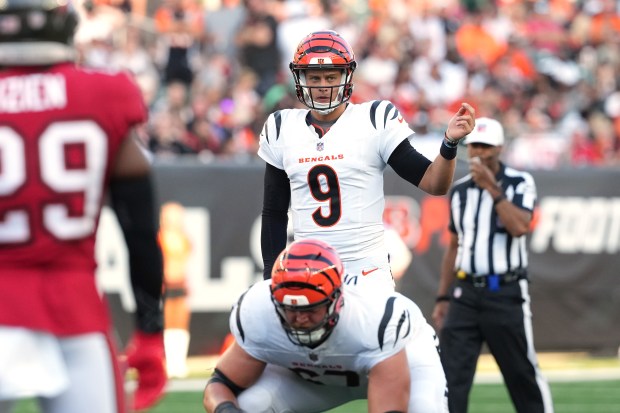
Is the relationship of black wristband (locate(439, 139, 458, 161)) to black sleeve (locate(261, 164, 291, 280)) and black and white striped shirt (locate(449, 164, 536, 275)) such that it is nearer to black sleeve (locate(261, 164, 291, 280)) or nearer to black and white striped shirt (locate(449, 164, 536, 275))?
black sleeve (locate(261, 164, 291, 280))

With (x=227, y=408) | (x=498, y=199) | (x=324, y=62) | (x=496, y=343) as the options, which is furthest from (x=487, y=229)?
(x=227, y=408)

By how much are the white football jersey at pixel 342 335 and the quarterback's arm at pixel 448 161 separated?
2.01ft

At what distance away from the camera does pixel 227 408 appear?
419 centimetres

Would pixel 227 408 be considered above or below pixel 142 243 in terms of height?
below

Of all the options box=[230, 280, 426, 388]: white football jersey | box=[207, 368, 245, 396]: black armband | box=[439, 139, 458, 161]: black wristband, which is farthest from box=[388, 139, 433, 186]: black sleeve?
box=[207, 368, 245, 396]: black armband

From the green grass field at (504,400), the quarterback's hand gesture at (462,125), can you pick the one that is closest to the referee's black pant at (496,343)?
the green grass field at (504,400)

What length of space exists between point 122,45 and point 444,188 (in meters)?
8.83

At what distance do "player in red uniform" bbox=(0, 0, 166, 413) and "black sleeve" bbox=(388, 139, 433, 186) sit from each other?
6.18 feet

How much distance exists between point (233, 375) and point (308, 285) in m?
0.57

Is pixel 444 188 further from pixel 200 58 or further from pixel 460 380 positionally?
pixel 200 58

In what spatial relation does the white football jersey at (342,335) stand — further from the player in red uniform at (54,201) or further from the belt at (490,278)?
the belt at (490,278)

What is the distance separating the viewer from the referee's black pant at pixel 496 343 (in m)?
6.58

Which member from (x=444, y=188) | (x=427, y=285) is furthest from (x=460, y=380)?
(x=427, y=285)

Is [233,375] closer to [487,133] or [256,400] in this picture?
[256,400]
